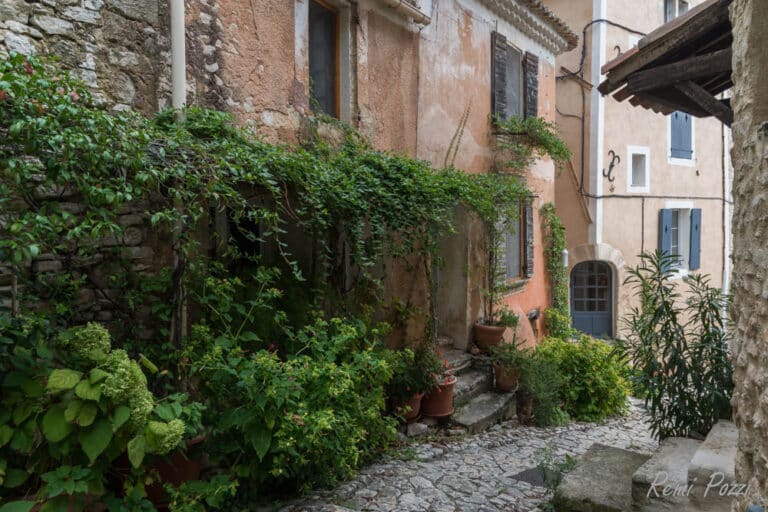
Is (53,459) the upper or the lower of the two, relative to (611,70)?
lower

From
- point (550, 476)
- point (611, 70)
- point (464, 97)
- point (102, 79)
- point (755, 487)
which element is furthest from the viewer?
point (464, 97)

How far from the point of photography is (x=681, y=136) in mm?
13750

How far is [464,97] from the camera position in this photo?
25.3ft

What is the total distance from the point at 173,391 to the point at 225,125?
189 centimetres

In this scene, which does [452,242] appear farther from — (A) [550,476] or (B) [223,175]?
(B) [223,175]

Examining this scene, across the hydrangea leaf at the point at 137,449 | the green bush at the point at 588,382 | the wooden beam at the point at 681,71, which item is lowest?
the green bush at the point at 588,382

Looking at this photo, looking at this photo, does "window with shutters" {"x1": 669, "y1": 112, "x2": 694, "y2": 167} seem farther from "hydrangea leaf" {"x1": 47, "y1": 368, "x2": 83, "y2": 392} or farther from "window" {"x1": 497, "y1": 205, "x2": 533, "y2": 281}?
"hydrangea leaf" {"x1": 47, "y1": 368, "x2": 83, "y2": 392}

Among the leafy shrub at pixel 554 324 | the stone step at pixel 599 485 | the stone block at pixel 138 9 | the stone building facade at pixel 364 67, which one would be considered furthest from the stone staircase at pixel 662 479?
the leafy shrub at pixel 554 324

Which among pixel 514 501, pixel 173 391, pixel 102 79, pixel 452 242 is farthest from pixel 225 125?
pixel 452 242

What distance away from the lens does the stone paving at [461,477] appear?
3900mm

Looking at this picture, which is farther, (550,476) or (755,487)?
(550,476)

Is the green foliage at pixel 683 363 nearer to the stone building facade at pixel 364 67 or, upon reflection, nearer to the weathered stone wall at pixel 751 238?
the weathered stone wall at pixel 751 238

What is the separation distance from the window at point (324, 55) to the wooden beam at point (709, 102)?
3.27 m
